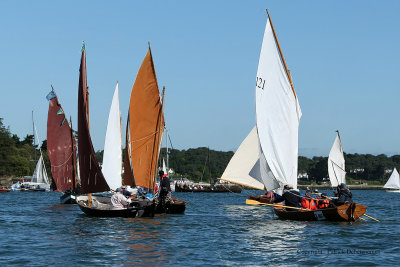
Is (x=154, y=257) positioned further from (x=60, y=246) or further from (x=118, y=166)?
(x=118, y=166)

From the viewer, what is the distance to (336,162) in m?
100

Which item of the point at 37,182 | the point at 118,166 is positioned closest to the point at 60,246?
the point at 118,166

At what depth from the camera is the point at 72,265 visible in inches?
835

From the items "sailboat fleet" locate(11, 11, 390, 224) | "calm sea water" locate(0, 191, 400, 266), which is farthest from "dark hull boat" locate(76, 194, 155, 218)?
"calm sea water" locate(0, 191, 400, 266)

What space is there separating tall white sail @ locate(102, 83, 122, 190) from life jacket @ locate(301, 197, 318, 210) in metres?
22.1

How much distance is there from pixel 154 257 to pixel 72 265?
320 centimetres

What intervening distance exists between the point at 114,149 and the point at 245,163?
695 inches

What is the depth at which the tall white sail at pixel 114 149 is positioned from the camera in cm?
5381

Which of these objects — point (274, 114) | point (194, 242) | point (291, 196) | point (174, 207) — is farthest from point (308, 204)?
point (194, 242)

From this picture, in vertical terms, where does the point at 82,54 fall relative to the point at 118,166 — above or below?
above

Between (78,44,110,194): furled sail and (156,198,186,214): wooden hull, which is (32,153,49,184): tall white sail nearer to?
(156,198,186,214): wooden hull

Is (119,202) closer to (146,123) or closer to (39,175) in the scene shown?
(146,123)

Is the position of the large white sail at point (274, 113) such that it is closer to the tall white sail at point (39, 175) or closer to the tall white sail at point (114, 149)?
the tall white sail at point (114, 149)

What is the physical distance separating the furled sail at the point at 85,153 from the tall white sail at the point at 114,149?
12.4m
